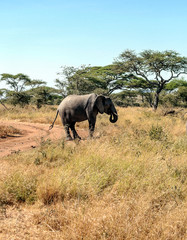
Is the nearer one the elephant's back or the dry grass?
the elephant's back

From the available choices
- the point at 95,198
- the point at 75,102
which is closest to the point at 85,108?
the point at 75,102

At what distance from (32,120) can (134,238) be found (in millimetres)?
13155

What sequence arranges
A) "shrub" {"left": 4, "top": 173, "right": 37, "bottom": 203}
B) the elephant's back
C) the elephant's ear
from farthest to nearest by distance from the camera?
the elephant's back → the elephant's ear → "shrub" {"left": 4, "top": 173, "right": 37, "bottom": 203}

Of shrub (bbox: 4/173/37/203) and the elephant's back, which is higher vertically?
the elephant's back

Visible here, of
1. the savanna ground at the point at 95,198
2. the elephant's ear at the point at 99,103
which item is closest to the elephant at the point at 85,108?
the elephant's ear at the point at 99,103

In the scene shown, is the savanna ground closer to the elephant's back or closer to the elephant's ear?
the elephant's ear

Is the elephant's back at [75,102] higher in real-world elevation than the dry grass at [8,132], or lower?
higher

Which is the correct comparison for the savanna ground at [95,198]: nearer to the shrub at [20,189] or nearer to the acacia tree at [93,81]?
the shrub at [20,189]

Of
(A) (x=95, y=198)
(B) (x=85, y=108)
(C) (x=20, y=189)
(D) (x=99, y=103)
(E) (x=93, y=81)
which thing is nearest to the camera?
(A) (x=95, y=198)

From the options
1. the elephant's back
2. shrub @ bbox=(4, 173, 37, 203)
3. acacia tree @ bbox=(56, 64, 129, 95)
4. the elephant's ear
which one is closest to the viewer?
shrub @ bbox=(4, 173, 37, 203)

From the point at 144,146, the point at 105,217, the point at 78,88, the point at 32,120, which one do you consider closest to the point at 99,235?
the point at 105,217

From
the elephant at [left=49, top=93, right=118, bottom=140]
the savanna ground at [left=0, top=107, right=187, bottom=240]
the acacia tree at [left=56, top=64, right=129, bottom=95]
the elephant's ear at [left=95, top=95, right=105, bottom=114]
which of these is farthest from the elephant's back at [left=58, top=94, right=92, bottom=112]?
the acacia tree at [left=56, top=64, right=129, bottom=95]

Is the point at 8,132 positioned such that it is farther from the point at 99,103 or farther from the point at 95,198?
the point at 95,198

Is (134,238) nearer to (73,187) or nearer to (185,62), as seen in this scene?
(73,187)
